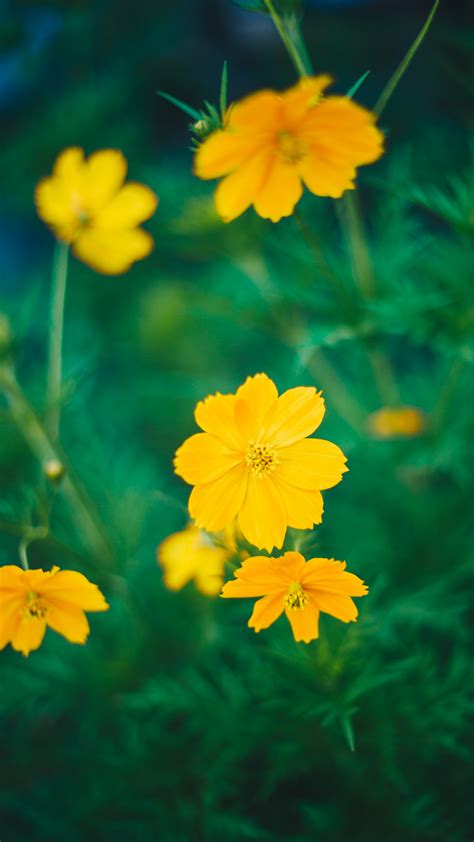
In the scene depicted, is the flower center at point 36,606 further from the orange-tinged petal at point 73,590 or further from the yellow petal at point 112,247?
the yellow petal at point 112,247

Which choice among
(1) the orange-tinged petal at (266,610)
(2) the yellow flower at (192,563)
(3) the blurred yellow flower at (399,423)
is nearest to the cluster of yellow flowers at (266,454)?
(1) the orange-tinged petal at (266,610)

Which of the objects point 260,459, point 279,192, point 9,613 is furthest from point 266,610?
point 279,192

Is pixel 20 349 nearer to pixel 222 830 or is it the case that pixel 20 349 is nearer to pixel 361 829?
pixel 222 830

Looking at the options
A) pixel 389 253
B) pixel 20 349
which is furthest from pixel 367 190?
pixel 20 349

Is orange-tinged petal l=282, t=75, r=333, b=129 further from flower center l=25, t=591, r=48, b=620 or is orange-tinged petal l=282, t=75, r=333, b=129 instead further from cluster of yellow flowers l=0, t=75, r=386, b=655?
flower center l=25, t=591, r=48, b=620

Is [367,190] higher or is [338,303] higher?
[367,190]

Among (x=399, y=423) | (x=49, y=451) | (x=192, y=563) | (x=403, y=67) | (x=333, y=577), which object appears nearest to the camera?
(x=333, y=577)

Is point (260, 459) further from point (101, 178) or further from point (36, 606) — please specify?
point (101, 178)
